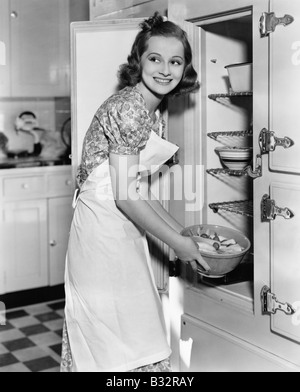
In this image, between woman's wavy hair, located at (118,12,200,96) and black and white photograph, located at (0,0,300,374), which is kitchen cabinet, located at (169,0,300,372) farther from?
woman's wavy hair, located at (118,12,200,96)

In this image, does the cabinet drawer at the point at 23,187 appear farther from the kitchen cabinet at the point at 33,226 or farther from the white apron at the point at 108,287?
the white apron at the point at 108,287

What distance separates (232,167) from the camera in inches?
93.9

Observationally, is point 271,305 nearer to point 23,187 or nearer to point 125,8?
point 125,8

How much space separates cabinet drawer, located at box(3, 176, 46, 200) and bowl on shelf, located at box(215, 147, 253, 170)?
2.07 metres

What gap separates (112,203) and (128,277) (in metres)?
0.28

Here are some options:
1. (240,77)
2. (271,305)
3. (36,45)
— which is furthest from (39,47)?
(271,305)

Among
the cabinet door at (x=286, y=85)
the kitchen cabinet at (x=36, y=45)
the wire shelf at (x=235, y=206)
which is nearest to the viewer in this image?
the cabinet door at (x=286, y=85)

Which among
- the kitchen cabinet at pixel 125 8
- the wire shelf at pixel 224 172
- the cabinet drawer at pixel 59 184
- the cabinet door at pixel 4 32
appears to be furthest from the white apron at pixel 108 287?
the cabinet door at pixel 4 32

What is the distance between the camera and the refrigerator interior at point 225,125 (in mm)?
2359

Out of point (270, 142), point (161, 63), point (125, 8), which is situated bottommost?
point (270, 142)

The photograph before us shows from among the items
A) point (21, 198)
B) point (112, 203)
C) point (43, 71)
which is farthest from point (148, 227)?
point (43, 71)

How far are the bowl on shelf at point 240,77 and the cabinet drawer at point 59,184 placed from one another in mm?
2197

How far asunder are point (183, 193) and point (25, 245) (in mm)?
2042

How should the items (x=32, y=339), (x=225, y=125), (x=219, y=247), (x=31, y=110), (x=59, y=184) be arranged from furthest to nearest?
(x=31, y=110), (x=59, y=184), (x=32, y=339), (x=225, y=125), (x=219, y=247)
